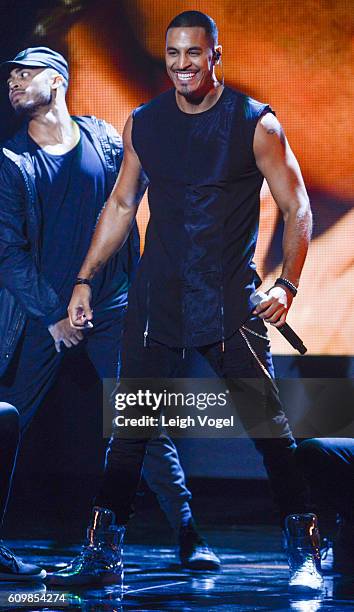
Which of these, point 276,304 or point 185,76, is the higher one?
point 185,76

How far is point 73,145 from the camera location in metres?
3.62

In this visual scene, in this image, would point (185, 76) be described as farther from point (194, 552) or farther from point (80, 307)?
point (194, 552)

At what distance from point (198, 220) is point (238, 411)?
2.30 ft

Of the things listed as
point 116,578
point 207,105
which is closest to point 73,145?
point 207,105

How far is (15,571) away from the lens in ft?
9.55

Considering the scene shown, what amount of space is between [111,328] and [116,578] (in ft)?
3.32

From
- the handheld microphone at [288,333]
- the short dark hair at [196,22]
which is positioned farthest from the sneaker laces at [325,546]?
the short dark hair at [196,22]

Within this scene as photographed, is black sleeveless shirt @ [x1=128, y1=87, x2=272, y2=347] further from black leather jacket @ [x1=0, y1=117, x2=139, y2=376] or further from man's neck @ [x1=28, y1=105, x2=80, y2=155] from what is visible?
man's neck @ [x1=28, y1=105, x2=80, y2=155]

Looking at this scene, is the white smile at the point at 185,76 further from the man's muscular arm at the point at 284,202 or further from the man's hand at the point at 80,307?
the man's hand at the point at 80,307

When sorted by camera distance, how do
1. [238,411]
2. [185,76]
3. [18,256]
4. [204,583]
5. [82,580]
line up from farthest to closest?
[18,256] < [238,411] < [185,76] < [204,583] < [82,580]

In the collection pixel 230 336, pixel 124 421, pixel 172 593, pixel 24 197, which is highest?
pixel 24 197

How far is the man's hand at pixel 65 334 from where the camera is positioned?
142 inches

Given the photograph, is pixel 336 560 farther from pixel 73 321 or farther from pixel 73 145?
pixel 73 145

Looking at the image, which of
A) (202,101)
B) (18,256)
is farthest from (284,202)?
(18,256)
